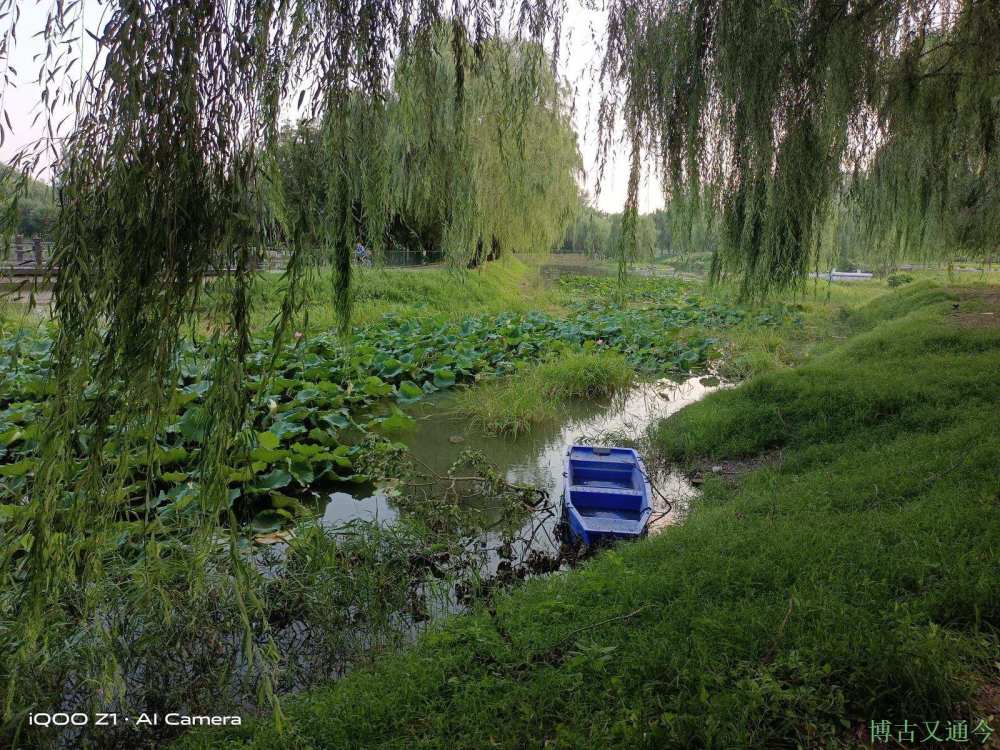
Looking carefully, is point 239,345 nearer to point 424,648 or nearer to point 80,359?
point 80,359

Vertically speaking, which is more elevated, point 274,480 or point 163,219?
point 163,219

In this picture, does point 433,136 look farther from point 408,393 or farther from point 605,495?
point 408,393

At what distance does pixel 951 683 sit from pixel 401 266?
545 inches

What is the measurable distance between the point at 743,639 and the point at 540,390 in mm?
4761

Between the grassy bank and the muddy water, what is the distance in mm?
854

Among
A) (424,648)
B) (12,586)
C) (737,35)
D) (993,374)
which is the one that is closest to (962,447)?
(993,374)

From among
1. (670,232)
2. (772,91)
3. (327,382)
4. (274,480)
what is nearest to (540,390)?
(327,382)

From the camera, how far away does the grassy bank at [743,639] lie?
1776 mm

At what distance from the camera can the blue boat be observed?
354 cm

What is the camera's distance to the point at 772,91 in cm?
258

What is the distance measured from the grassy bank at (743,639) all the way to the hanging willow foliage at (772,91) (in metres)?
1.25

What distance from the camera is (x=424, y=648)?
2463 mm

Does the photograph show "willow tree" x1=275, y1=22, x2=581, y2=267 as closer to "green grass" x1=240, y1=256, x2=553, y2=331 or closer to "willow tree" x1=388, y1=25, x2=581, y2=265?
"willow tree" x1=388, y1=25, x2=581, y2=265


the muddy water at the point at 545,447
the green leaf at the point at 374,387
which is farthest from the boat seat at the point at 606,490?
the green leaf at the point at 374,387
